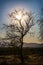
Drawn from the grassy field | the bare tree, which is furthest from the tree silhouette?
the grassy field

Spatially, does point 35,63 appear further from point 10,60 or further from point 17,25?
point 17,25

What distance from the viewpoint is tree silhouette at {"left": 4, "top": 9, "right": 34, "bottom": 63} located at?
477 cm

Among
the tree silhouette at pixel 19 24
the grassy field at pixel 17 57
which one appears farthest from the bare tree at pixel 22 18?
the grassy field at pixel 17 57

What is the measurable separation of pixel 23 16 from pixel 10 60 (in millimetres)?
1233

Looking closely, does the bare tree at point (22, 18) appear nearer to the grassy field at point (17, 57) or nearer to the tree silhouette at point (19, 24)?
the tree silhouette at point (19, 24)

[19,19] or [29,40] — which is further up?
[19,19]

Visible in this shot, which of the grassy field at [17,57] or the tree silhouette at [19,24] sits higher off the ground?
the tree silhouette at [19,24]

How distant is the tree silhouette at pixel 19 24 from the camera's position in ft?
15.6

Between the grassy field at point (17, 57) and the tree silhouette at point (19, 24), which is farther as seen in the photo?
the tree silhouette at point (19, 24)

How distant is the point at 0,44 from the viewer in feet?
15.4

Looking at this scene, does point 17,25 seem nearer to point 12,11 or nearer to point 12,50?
point 12,11

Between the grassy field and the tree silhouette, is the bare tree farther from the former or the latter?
the grassy field

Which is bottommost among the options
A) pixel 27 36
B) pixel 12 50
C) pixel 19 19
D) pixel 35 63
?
pixel 35 63

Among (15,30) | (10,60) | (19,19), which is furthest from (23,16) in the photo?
(10,60)
